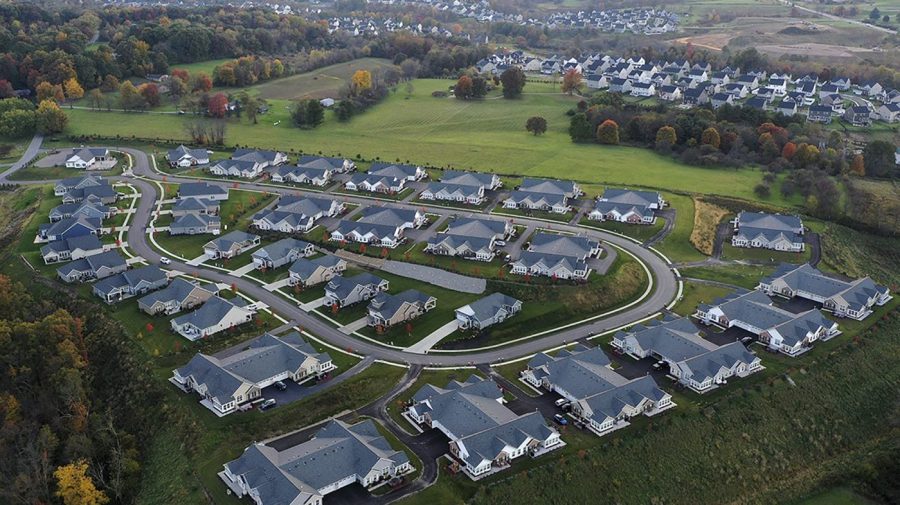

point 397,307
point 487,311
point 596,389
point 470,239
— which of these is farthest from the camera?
point 470,239

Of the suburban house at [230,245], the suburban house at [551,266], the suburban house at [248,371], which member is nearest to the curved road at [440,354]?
the suburban house at [230,245]

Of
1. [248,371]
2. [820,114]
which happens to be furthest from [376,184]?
[820,114]

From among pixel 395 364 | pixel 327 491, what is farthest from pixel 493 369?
pixel 327 491

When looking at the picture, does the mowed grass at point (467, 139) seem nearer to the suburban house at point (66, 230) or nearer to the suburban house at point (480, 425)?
the suburban house at point (66, 230)

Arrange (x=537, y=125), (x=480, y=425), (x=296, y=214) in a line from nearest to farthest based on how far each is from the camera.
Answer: (x=480, y=425) < (x=296, y=214) < (x=537, y=125)

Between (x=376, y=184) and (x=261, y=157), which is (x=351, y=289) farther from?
(x=261, y=157)

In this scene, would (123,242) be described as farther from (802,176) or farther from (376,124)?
(802,176)
